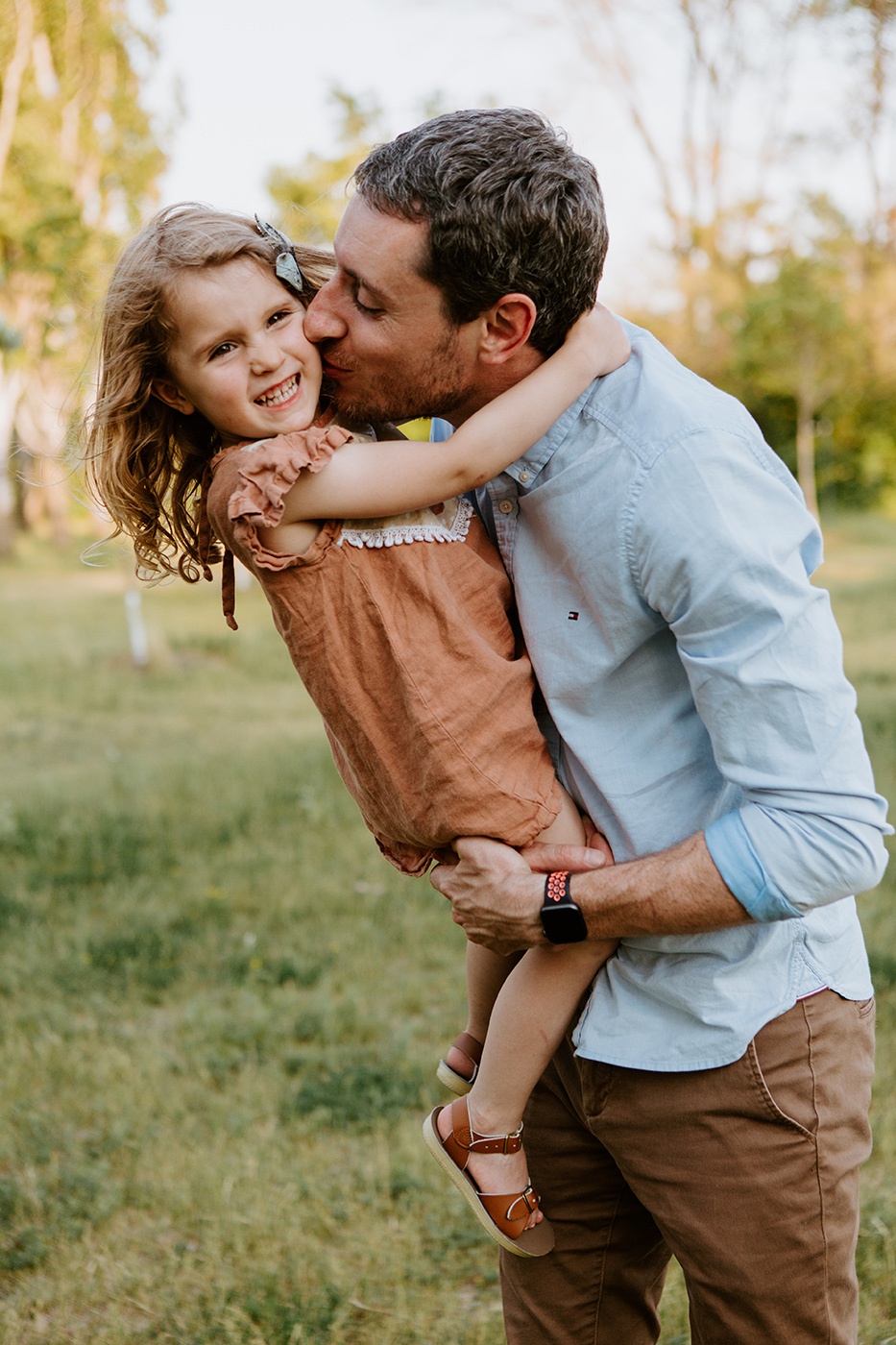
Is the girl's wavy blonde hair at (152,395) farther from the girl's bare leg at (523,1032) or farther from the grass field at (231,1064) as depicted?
the grass field at (231,1064)

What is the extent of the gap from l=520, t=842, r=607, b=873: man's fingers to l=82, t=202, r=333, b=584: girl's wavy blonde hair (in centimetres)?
82

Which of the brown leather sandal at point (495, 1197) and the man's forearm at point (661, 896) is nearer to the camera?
the man's forearm at point (661, 896)

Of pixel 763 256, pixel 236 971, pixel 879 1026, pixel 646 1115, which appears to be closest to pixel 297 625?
pixel 646 1115

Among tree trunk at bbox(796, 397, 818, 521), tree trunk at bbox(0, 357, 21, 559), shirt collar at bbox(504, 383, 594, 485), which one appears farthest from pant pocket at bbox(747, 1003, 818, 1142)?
tree trunk at bbox(796, 397, 818, 521)

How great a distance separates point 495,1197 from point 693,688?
933mm

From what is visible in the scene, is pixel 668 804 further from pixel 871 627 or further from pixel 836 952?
pixel 871 627

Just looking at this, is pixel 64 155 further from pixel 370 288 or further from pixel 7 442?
pixel 370 288

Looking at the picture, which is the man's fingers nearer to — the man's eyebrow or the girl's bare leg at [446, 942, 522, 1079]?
the girl's bare leg at [446, 942, 522, 1079]

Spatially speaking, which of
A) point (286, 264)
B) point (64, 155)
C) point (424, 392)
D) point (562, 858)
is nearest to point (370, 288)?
A: point (424, 392)

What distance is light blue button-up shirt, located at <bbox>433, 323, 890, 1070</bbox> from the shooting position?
1.54 meters

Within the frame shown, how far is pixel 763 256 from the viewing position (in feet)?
97.2

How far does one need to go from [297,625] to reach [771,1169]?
1.00 m

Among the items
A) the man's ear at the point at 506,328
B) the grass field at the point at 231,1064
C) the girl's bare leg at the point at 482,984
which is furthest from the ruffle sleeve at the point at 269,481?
the grass field at the point at 231,1064

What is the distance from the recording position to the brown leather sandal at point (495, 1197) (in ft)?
6.46
